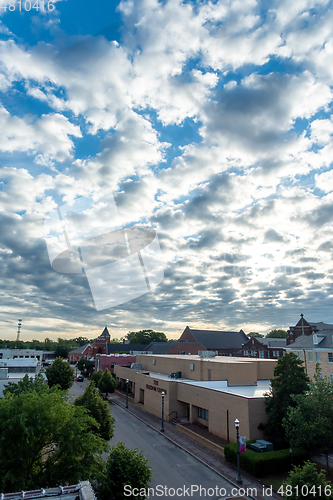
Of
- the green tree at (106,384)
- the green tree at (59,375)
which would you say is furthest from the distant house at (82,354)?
the green tree at (59,375)

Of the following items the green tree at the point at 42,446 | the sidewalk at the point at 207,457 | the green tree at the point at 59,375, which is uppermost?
the green tree at the point at 42,446

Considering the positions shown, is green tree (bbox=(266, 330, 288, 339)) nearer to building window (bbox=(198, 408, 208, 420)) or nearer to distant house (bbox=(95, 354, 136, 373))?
distant house (bbox=(95, 354, 136, 373))

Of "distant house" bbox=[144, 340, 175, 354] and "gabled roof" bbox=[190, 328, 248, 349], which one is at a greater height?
"gabled roof" bbox=[190, 328, 248, 349]

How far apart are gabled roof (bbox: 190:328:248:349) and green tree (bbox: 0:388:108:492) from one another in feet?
278

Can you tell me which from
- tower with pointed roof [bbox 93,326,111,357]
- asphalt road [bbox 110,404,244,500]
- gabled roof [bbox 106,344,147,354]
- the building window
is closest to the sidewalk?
asphalt road [bbox 110,404,244,500]

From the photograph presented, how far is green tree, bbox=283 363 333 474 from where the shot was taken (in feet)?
70.9

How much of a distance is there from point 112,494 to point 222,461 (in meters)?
13.2

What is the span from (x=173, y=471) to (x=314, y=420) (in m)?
10.9

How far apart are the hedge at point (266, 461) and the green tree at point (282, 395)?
181cm

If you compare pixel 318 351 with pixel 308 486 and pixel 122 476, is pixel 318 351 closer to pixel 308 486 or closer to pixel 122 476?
pixel 308 486

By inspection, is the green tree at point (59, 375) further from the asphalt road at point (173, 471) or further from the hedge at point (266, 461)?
the hedge at point (266, 461)

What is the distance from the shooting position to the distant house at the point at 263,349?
281 feet

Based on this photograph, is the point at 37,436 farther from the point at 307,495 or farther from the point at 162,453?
the point at 162,453

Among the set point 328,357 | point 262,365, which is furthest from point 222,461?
point 328,357
